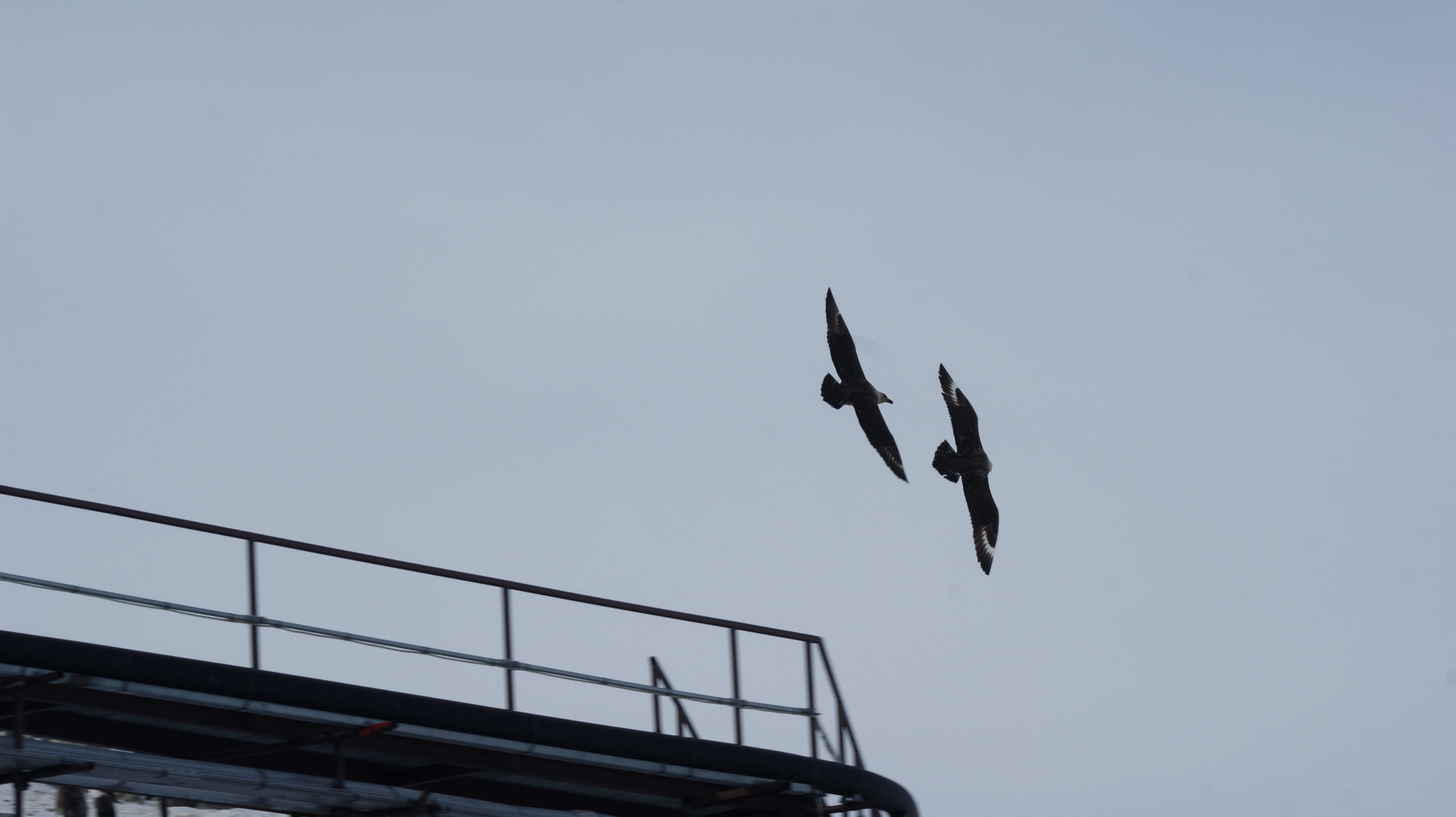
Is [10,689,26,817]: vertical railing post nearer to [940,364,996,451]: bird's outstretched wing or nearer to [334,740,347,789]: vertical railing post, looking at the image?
[334,740,347,789]: vertical railing post

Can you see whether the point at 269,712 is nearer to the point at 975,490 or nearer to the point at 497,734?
the point at 497,734

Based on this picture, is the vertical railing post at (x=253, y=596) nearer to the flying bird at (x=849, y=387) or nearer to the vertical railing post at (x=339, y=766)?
the vertical railing post at (x=339, y=766)

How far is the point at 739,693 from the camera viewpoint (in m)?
17.5

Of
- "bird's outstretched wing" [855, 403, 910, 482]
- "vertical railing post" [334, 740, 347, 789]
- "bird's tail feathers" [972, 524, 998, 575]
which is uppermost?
→ "bird's outstretched wing" [855, 403, 910, 482]

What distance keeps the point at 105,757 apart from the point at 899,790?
26.7 feet

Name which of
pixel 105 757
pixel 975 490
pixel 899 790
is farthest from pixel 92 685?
pixel 975 490

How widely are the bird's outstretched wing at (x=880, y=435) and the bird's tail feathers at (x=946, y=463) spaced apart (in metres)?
0.65

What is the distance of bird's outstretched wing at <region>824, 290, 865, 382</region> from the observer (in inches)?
1016

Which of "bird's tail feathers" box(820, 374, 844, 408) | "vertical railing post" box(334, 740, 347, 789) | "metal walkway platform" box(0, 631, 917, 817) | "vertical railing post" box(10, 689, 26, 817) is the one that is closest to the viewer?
"vertical railing post" box(10, 689, 26, 817)

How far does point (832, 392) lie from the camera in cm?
2561

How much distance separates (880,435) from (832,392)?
1107mm

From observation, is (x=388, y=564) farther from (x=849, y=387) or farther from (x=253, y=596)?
(x=849, y=387)

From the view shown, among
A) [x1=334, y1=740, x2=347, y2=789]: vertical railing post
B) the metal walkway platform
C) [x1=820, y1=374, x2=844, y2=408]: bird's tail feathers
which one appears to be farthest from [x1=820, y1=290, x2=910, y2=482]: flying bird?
[x1=334, y1=740, x2=347, y2=789]: vertical railing post

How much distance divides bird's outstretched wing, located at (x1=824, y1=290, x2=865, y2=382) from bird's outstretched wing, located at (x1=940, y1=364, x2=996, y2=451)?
1458 millimetres
